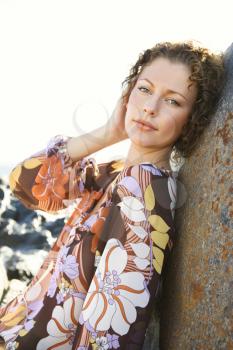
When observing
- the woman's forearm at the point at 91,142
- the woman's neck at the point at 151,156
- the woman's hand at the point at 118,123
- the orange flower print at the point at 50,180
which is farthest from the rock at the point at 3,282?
the woman's neck at the point at 151,156

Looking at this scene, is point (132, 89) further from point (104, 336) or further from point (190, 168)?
point (104, 336)

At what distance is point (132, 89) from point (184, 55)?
1.14ft

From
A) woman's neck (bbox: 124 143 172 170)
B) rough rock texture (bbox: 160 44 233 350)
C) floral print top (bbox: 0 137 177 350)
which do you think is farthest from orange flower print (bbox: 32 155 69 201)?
rough rock texture (bbox: 160 44 233 350)

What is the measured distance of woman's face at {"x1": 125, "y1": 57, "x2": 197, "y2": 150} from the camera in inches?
83.2

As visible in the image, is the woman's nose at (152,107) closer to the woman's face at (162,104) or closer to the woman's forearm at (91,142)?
the woman's face at (162,104)

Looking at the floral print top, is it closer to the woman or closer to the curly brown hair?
the woman

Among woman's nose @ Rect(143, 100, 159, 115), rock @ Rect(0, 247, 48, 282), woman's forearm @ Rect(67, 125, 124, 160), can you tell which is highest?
woman's nose @ Rect(143, 100, 159, 115)

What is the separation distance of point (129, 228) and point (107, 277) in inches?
8.2

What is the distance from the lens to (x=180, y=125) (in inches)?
86.0

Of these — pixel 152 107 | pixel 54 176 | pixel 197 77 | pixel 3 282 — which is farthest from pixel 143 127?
pixel 3 282

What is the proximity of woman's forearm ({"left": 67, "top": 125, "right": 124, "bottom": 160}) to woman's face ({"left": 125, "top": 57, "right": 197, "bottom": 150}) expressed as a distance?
37cm

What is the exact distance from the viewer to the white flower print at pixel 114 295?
5.65ft

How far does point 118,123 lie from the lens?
99.5 inches

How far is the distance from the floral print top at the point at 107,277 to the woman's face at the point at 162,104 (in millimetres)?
194
